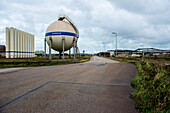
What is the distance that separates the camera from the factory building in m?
33.2

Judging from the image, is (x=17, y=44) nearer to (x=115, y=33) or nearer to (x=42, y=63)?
(x=42, y=63)

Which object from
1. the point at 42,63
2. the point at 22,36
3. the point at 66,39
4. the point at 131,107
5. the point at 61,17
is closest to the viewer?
the point at 131,107

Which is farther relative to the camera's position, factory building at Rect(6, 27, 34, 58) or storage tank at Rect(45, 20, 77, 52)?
factory building at Rect(6, 27, 34, 58)

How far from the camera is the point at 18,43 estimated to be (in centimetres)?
3659

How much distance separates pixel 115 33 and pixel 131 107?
3101cm

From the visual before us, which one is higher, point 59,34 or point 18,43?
point 59,34

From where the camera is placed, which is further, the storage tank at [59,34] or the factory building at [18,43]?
the factory building at [18,43]

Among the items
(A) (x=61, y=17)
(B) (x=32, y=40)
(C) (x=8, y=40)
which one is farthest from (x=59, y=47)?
(B) (x=32, y=40)

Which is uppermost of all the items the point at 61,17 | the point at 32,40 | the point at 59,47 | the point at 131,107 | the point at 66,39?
the point at 61,17

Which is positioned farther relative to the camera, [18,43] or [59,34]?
[18,43]

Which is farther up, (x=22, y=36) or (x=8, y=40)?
(x=22, y=36)

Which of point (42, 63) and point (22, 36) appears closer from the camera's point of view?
point (42, 63)

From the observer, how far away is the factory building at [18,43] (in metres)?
33.2

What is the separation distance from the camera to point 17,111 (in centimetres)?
261
